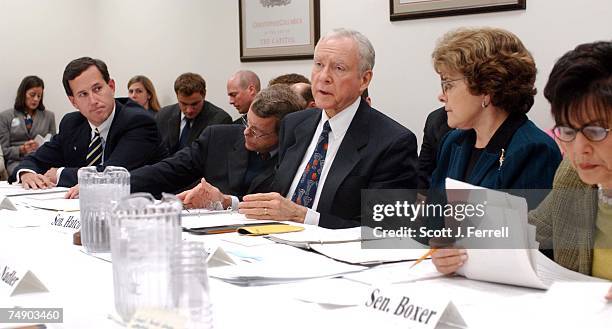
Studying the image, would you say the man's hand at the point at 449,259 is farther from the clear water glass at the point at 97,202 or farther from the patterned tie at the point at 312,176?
the patterned tie at the point at 312,176

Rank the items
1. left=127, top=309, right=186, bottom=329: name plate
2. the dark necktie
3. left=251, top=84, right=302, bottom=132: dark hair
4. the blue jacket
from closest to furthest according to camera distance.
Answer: left=127, top=309, right=186, bottom=329: name plate
the blue jacket
left=251, top=84, right=302, bottom=132: dark hair
the dark necktie

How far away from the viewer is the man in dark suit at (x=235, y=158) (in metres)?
3.34

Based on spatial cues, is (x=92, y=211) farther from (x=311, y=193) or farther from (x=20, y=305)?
(x=311, y=193)

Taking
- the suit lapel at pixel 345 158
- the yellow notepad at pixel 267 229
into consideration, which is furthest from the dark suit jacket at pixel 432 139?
the yellow notepad at pixel 267 229

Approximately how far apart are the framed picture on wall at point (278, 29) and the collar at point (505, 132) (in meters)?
3.11

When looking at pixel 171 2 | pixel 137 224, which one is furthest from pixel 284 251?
pixel 171 2

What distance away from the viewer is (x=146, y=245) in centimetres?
129

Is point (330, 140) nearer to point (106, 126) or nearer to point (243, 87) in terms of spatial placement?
point (106, 126)

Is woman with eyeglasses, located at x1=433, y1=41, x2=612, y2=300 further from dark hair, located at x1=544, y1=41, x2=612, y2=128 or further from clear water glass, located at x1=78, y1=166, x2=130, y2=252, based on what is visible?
clear water glass, located at x1=78, y1=166, x2=130, y2=252

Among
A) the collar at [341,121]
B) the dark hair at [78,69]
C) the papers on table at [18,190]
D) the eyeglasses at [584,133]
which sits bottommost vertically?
the papers on table at [18,190]

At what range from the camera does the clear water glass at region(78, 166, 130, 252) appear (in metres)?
2.14

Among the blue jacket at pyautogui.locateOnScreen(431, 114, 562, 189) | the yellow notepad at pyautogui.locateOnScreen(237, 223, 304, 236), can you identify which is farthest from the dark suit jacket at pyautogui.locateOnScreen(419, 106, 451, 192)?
the yellow notepad at pyautogui.locateOnScreen(237, 223, 304, 236)

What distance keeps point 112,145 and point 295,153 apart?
150 cm

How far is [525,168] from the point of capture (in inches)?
94.5
